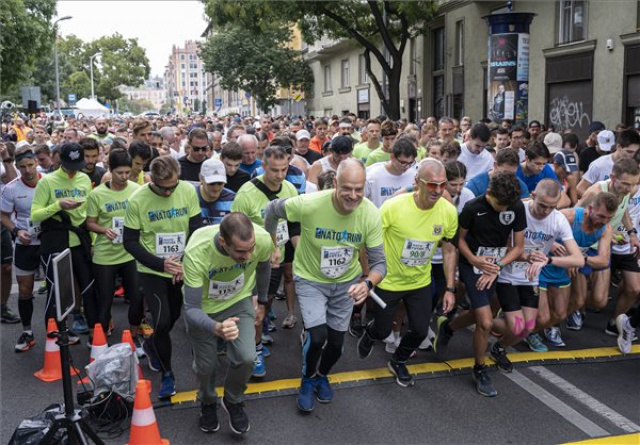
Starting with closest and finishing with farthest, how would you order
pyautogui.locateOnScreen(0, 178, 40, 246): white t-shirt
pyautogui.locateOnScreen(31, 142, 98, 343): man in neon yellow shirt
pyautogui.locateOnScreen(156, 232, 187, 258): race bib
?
pyautogui.locateOnScreen(156, 232, 187, 258): race bib → pyautogui.locateOnScreen(31, 142, 98, 343): man in neon yellow shirt → pyautogui.locateOnScreen(0, 178, 40, 246): white t-shirt

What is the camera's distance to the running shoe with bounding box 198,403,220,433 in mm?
4574

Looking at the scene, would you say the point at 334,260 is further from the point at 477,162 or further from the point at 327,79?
the point at 327,79

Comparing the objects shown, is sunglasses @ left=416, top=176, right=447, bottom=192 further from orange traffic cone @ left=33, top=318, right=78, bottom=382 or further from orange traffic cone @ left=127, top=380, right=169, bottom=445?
A: orange traffic cone @ left=33, top=318, right=78, bottom=382

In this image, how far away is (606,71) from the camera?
16188mm

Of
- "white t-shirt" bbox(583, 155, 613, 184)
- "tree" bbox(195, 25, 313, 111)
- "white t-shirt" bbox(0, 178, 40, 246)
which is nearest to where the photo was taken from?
"white t-shirt" bbox(0, 178, 40, 246)

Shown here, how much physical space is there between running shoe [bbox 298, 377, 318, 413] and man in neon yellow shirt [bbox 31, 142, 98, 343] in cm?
239

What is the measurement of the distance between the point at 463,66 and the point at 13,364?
20872mm

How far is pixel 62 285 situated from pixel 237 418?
159cm

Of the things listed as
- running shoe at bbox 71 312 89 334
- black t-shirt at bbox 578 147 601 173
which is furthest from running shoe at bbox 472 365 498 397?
black t-shirt at bbox 578 147 601 173

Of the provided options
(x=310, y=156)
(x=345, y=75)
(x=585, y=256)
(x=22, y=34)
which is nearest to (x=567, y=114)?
(x=310, y=156)

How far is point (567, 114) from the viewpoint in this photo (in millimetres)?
18094

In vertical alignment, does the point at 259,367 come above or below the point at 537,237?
below

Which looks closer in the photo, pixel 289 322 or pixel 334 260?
pixel 334 260

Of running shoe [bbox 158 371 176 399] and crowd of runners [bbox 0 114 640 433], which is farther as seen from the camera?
running shoe [bbox 158 371 176 399]
